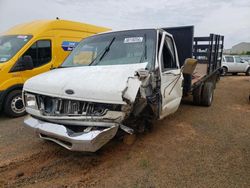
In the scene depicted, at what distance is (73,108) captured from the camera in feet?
10.7

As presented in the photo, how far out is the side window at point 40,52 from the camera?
21.8 ft

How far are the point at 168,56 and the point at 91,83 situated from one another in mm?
2159

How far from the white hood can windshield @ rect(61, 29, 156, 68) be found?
1.14ft

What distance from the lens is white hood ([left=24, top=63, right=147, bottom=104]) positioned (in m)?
3.04

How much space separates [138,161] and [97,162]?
0.64 m

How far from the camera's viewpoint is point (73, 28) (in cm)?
798

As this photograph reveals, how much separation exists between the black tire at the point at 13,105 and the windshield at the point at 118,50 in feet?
7.79

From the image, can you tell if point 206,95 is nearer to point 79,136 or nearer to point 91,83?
point 91,83

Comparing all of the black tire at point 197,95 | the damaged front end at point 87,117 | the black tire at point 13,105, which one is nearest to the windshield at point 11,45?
the black tire at point 13,105

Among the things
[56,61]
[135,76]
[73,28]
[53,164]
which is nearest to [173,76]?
[135,76]

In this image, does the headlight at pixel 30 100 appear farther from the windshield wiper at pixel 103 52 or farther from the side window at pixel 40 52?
the side window at pixel 40 52

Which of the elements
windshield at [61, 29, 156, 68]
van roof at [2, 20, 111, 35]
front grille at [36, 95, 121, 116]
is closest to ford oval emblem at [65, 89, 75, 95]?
front grille at [36, 95, 121, 116]

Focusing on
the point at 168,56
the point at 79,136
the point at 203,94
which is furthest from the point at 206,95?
the point at 79,136

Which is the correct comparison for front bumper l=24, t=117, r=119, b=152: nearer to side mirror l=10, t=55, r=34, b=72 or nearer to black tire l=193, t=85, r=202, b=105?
side mirror l=10, t=55, r=34, b=72
